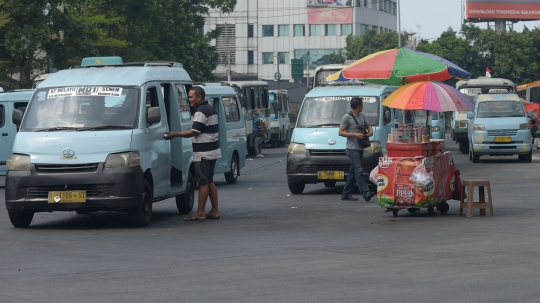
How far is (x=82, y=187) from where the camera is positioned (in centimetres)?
1284

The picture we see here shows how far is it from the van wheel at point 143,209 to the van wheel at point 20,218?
4.71ft

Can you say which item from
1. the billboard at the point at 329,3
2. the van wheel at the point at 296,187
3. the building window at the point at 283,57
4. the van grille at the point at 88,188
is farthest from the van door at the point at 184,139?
the building window at the point at 283,57

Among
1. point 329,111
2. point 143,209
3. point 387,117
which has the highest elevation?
point 329,111

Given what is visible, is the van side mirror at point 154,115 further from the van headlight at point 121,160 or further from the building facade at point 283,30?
the building facade at point 283,30

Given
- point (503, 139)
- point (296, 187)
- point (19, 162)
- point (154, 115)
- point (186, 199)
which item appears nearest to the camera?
point (19, 162)

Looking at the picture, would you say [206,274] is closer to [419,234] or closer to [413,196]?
[419,234]

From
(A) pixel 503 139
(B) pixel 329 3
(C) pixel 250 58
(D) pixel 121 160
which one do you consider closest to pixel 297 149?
(D) pixel 121 160

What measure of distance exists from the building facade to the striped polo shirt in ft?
338

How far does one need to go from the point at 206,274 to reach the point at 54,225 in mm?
5410

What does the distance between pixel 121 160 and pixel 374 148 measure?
7.17 metres

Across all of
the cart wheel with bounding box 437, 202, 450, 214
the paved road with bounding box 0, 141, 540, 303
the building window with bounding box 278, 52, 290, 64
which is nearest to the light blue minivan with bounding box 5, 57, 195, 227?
the paved road with bounding box 0, 141, 540, 303

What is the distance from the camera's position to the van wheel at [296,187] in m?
19.3

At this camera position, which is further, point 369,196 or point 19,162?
point 369,196

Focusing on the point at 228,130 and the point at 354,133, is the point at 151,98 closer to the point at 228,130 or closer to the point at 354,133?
the point at 354,133
